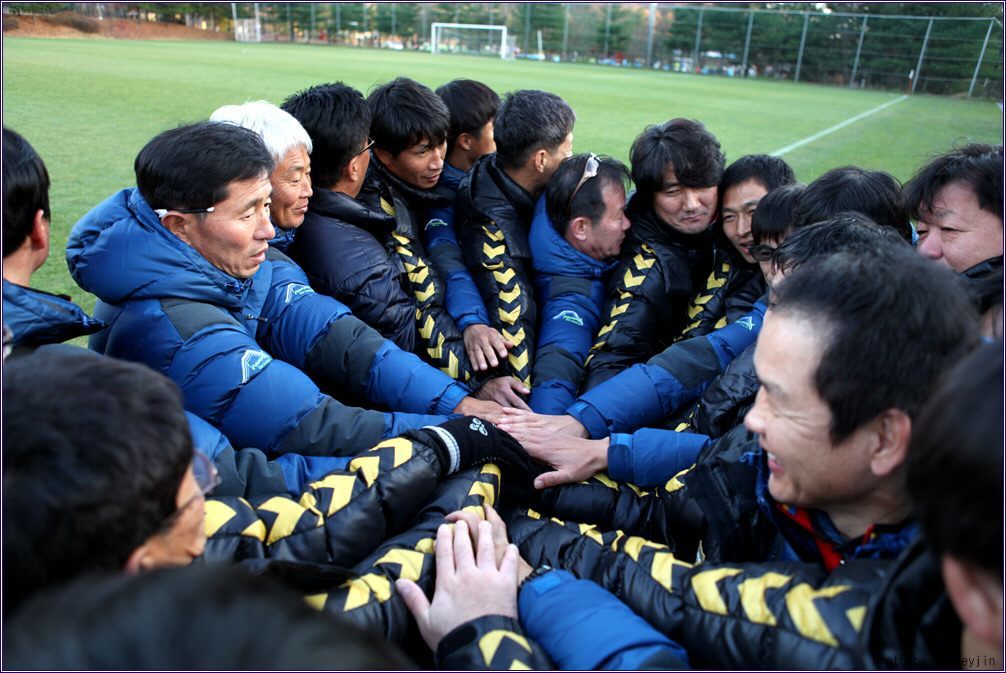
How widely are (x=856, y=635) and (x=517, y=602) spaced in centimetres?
62

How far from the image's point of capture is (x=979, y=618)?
85cm

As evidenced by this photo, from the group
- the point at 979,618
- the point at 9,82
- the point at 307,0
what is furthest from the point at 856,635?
the point at 307,0

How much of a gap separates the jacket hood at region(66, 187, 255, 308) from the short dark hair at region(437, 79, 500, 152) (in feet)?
6.87

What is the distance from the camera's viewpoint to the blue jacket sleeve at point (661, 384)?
8.26 ft

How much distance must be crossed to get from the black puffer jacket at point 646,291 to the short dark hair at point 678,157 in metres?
0.15

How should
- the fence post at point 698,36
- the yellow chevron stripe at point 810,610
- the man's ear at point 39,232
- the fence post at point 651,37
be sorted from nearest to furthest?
the yellow chevron stripe at point 810,610
the man's ear at point 39,232
the fence post at point 698,36
the fence post at point 651,37

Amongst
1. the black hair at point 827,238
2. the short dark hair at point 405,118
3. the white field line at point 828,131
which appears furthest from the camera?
the white field line at point 828,131

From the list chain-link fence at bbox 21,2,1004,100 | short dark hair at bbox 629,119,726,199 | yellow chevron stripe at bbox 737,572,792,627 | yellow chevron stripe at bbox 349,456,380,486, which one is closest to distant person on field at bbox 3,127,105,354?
yellow chevron stripe at bbox 349,456,380,486

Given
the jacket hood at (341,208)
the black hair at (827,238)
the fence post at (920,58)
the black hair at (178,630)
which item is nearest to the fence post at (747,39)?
the fence post at (920,58)

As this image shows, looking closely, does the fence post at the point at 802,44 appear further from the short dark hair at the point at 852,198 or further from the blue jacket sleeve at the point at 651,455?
the blue jacket sleeve at the point at 651,455

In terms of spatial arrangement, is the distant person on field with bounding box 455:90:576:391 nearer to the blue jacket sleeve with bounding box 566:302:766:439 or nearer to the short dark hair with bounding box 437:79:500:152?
the short dark hair with bounding box 437:79:500:152

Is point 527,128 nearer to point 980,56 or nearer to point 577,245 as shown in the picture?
point 577,245

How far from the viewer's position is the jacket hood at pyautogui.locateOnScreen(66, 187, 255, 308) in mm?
2014

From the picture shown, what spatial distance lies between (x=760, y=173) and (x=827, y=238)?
1.15 meters
